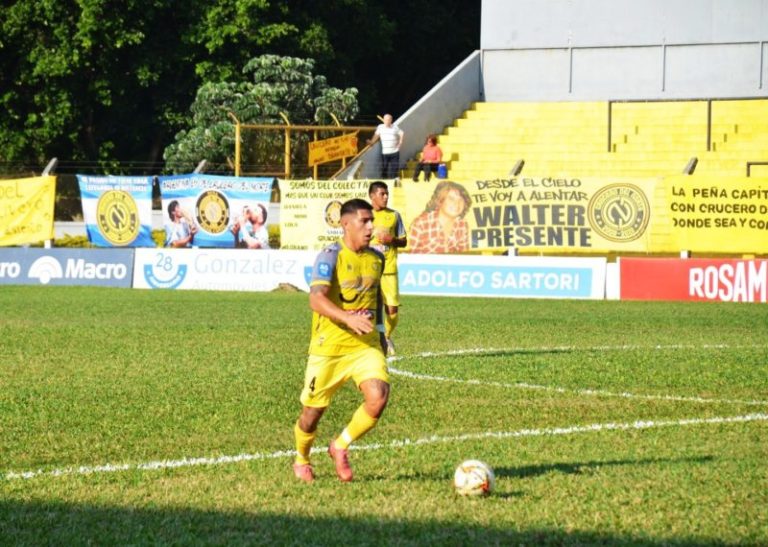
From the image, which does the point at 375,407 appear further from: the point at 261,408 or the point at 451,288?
the point at 451,288

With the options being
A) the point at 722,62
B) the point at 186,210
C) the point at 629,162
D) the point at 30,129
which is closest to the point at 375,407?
the point at 186,210

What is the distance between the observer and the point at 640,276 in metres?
26.3

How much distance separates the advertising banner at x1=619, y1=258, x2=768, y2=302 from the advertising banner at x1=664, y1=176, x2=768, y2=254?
622 mm

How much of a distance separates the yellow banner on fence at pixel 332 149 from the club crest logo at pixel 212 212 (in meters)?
3.45

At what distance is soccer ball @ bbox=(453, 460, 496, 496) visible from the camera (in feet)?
25.0

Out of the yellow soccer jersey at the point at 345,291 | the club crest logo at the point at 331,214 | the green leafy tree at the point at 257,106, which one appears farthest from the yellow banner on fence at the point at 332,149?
the yellow soccer jersey at the point at 345,291

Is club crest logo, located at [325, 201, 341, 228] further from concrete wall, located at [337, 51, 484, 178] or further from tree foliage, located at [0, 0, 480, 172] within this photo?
tree foliage, located at [0, 0, 480, 172]

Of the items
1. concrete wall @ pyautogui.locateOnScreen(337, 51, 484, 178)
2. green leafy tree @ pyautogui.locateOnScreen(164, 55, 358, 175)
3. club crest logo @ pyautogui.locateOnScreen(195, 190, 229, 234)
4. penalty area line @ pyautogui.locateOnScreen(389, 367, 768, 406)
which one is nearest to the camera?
penalty area line @ pyautogui.locateOnScreen(389, 367, 768, 406)

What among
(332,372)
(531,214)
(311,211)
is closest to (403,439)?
(332,372)

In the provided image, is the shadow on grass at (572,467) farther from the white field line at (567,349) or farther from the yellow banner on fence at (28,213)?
the yellow banner on fence at (28,213)

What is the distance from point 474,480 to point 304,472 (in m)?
1.15

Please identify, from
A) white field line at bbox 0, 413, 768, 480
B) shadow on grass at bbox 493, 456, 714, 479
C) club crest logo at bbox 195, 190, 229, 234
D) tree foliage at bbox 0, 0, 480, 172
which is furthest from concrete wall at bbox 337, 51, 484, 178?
shadow on grass at bbox 493, 456, 714, 479

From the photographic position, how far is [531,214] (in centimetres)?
2775

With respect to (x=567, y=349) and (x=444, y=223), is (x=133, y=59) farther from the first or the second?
(x=567, y=349)
